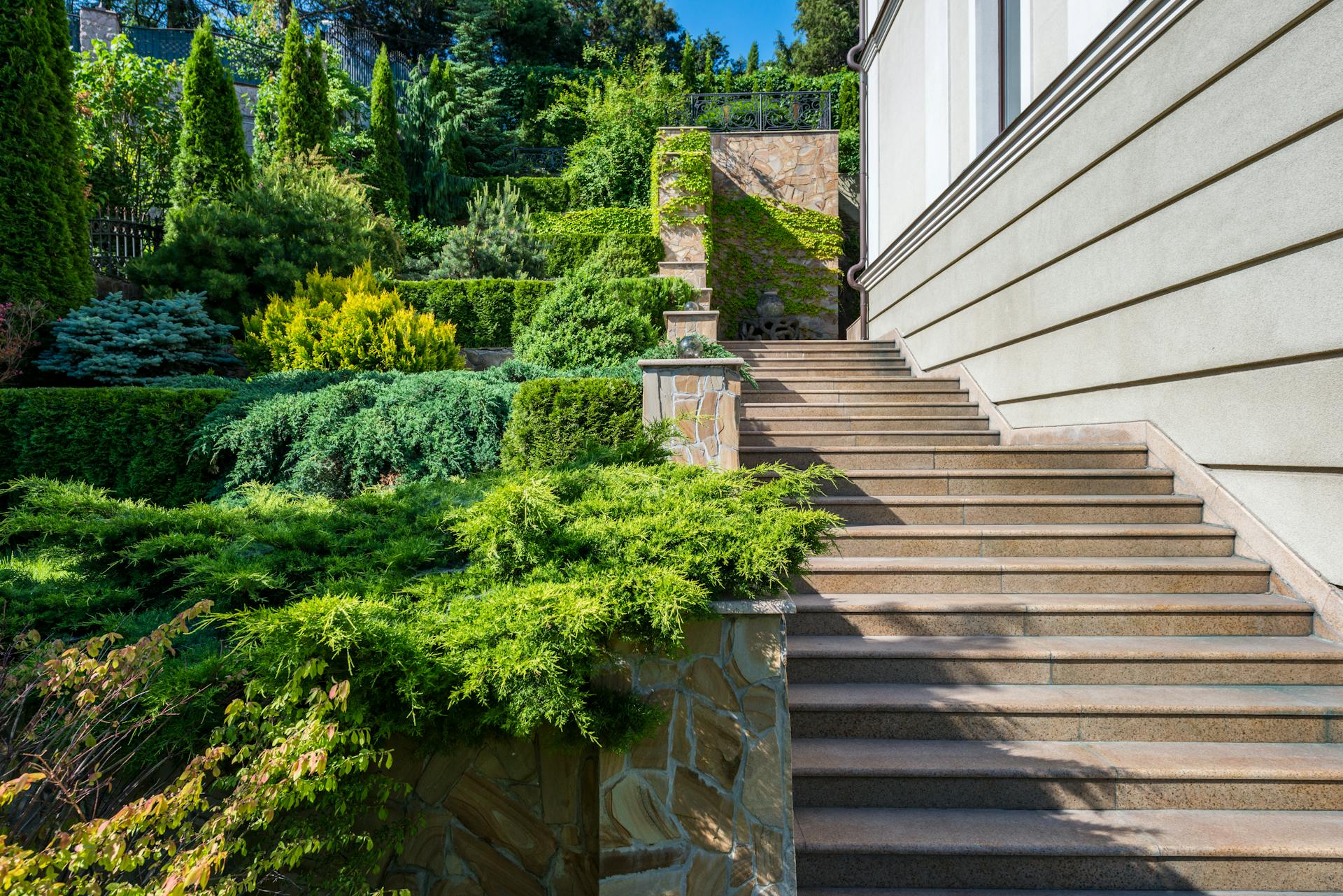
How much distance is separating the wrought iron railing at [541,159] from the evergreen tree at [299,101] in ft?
17.5

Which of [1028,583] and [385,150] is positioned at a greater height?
[385,150]

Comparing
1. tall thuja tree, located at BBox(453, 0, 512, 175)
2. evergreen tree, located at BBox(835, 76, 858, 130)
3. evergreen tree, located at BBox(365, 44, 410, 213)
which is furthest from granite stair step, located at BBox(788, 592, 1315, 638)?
tall thuja tree, located at BBox(453, 0, 512, 175)

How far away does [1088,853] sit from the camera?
2.68 m

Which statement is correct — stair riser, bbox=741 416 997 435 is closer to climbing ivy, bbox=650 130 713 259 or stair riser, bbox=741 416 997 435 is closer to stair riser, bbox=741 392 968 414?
stair riser, bbox=741 392 968 414

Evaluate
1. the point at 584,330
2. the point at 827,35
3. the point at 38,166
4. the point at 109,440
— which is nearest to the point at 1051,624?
the point at 584,330

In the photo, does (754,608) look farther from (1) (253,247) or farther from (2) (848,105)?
(2) (848,105)

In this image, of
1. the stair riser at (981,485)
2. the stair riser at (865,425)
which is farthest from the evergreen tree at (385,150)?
the stair riser at (981,485)

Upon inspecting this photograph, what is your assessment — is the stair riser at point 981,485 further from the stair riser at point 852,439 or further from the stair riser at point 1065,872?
the stair riser at point 1065,872

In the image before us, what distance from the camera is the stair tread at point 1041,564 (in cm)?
396

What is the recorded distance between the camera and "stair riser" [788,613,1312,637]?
143 inches

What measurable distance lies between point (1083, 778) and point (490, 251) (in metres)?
12.0

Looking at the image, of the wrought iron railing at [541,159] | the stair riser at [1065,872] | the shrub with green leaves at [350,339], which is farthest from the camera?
the wrought iron railing at [541,159]

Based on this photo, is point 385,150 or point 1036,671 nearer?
point 1036,671

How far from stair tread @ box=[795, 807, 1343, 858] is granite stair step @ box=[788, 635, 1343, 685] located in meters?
0.69
